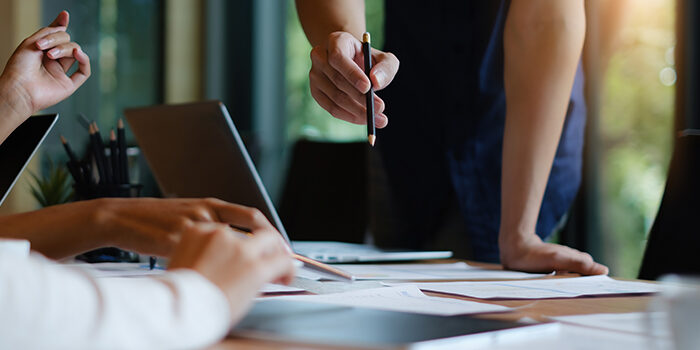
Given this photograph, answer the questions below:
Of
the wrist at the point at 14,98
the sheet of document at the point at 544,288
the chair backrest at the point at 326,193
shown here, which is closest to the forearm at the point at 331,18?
the wrist at the point at 14,98

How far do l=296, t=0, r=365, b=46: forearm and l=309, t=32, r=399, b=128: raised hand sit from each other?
0.68 ft

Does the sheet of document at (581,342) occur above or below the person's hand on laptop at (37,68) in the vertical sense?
below

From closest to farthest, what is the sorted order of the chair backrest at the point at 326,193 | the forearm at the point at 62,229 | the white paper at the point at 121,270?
the forearm at the point at 62,229 → the white paper at the point at 121,270 → the chair backrest at the point at 326,193

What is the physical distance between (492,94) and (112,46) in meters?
2.72

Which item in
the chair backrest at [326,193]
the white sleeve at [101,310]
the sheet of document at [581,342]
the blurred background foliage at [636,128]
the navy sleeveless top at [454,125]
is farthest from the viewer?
the chair backrest at [326,193]

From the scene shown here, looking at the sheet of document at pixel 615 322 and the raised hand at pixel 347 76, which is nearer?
the sheet of document at pixel 615 322

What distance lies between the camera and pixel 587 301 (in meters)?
0.83

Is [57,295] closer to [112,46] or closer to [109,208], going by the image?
[109,208]

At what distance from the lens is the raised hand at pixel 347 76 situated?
1.13 metres

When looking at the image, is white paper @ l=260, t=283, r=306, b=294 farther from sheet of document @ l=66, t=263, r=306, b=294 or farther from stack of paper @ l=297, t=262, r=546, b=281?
stack of paper @ l=297, t=262, r=546, b=281

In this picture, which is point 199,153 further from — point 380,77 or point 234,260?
point 234,260

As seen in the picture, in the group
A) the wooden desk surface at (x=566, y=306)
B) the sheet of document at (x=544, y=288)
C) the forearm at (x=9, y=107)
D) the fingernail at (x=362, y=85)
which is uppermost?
the fingernail at (x=362, y=85)

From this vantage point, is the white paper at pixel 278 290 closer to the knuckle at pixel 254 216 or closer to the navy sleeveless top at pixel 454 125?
the knuckle at pixel 254 216

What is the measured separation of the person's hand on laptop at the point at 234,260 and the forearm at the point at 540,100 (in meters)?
0.90
